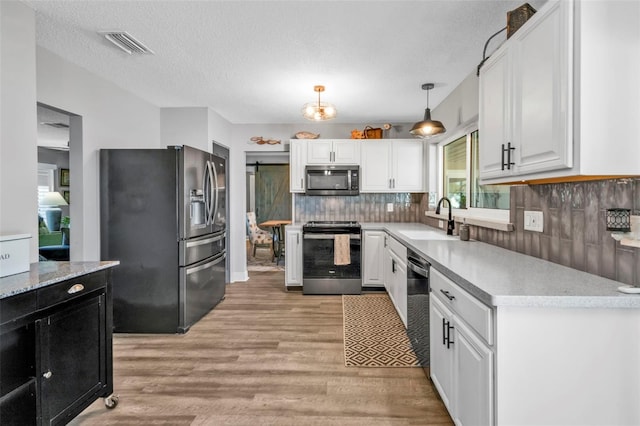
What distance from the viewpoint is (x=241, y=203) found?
5605 mm

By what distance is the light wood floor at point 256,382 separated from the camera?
215cm

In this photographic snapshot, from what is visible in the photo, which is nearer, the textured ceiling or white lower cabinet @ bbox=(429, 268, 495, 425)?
white lower cabinet @ bbox=(429, 268, 495, 425)

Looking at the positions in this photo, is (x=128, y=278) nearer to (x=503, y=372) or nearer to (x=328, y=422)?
(x=328, y=422)

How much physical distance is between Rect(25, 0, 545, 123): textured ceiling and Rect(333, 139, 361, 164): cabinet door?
0.99 meters

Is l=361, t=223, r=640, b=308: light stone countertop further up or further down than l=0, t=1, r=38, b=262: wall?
further down

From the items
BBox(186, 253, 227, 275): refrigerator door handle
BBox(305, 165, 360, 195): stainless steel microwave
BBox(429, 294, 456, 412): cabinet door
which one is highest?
BBox(305, 165, 360, 195): stainless steel microwave

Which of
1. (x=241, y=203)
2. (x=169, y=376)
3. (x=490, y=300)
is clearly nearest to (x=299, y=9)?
(x=490, y=300)

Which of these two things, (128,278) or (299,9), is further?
(128,278)

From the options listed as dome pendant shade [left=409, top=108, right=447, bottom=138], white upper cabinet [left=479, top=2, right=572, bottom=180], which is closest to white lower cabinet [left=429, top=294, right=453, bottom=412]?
white upper cabinet [left=479, top=2, right=572, bottom=180]

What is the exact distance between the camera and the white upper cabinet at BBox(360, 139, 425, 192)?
206 inches

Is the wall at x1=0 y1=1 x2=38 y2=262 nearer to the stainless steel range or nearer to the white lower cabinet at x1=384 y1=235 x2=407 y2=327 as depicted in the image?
the white lower cabinet at x1=384 y1=235 x2=407 y2=327

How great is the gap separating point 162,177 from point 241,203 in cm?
217

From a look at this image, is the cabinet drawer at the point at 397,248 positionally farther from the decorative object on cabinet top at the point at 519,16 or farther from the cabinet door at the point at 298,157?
the decorative object on cabinet top at the point at 519,16

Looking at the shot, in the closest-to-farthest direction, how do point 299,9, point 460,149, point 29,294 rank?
point 29,294
point 299,9
point 460,149
